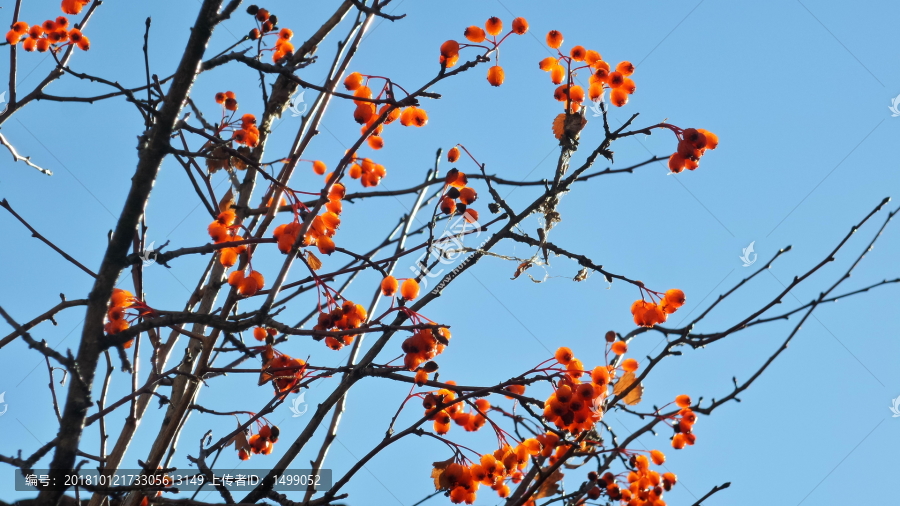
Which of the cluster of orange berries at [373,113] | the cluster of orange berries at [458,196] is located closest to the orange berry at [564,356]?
the cluster of orange berries at [458,196]

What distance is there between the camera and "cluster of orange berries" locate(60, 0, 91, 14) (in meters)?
3.82

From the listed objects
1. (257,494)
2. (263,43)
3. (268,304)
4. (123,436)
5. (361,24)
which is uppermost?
(263,43)

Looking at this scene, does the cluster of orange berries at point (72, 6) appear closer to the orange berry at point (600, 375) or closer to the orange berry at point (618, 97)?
the orange berry at point (618, 97)

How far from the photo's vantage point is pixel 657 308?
2490mm

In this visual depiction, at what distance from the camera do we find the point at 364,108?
2.17 meters

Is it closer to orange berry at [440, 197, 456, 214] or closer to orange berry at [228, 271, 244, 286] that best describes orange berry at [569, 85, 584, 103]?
orange berry at [440, 197, 456, 214]

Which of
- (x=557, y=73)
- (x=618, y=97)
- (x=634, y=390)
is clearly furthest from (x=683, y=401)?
(x=557, y=73)

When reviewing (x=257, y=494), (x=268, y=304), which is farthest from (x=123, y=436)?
(x=268, y=304)

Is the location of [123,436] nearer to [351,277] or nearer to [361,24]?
[351,277]

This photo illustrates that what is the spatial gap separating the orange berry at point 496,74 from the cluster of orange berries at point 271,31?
905 mm

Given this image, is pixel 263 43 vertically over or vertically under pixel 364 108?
over

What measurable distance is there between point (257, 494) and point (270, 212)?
869 millimetres

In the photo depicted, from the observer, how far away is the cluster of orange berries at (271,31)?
2.80m

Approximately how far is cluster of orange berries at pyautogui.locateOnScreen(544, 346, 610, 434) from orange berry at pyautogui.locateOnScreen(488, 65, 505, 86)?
122 cm
